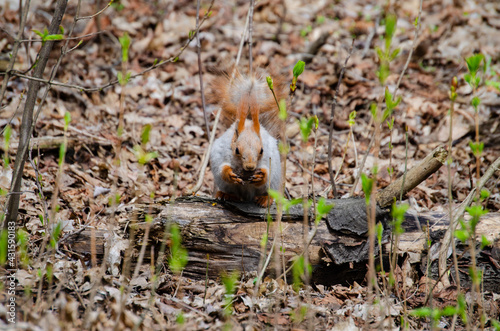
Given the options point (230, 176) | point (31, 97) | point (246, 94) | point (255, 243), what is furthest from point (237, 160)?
point (31, 97)

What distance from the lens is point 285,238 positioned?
2826 millimetres

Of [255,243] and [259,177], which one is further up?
[259,177]

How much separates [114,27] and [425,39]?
4.44 metres

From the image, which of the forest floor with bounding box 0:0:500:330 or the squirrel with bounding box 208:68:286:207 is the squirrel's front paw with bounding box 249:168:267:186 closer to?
the squirrel with bounding box 208:68:286:207

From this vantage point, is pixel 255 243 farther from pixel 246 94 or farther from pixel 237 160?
pixel 246 94

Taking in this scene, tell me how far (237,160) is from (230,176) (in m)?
0.14

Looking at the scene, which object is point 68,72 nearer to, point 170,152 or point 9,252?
point 170,152

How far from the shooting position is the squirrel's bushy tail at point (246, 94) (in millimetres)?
3080

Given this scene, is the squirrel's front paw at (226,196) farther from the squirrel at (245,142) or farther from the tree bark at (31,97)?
the tree bark at (31,97)

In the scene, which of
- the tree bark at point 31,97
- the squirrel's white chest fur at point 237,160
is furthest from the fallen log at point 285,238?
the tree bark at point 31,97

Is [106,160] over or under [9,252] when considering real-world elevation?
over

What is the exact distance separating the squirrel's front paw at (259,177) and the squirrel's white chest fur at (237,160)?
66 millimetres

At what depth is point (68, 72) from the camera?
5.40 metres

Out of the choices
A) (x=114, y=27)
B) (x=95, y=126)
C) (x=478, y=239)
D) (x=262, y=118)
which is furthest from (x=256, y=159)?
(x=114, y=27)
